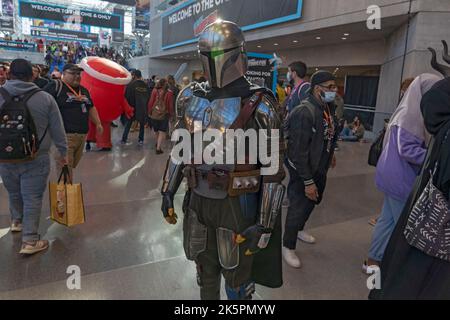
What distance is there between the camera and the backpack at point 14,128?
7.64 ft

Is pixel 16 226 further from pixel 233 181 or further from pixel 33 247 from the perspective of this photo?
pixel 233 181

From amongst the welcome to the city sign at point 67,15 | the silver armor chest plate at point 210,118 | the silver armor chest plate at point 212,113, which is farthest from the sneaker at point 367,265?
the welcome to the city sign at point 67,15

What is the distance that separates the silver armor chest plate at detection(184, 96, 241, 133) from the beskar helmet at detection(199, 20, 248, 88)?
0.11m

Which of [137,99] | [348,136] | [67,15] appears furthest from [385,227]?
[67,15]

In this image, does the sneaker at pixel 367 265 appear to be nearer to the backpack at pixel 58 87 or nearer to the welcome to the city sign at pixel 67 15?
the backpack at pixel 58 87

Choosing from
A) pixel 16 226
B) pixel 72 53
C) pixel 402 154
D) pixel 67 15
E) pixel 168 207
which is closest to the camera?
pixel 168 207

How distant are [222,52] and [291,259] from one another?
185cm

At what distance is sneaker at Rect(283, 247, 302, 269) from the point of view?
256 cm

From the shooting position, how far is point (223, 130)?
1438 mm

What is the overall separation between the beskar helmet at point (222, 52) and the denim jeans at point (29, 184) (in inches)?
73.9

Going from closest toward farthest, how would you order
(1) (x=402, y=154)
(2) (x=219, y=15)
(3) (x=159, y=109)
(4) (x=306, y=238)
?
(1) (x=402, y=154)
(4) (x=306, y=238)
(3) (x=159, y=109)
(2) (x=219, y=15)

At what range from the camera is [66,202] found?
2.77 meters

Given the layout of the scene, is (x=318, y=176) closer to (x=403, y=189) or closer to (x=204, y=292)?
(x=403, y=189)

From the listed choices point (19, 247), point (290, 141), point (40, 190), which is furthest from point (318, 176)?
point (19, 247)
